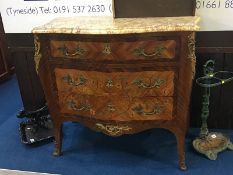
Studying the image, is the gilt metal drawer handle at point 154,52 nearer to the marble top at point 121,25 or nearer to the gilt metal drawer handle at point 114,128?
the marble top at point 121,25

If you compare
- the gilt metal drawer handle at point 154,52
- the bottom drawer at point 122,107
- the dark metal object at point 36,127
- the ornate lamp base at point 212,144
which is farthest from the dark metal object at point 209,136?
the dark metal object at point 36,127

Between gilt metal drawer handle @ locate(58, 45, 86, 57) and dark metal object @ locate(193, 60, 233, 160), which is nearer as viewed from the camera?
gilt metal drawer handle @ locate(58, 45, 86, 57)

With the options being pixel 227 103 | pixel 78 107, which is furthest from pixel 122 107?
pixel 227 103

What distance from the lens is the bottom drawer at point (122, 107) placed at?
1923 millimetres

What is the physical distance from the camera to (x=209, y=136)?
228 centimetres

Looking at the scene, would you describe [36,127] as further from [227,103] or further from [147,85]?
[227,103]

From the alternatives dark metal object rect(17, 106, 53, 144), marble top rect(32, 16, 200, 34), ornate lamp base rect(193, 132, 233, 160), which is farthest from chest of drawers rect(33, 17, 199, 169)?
dark metal object rect(17, 106, 53, 144)

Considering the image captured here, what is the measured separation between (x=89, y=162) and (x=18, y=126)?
34.1 inches

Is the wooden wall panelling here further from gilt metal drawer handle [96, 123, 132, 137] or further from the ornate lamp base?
gilt metal drawer handle [96, 123, 132, 137]

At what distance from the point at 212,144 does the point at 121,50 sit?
103cm

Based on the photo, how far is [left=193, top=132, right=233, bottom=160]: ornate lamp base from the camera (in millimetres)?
2201

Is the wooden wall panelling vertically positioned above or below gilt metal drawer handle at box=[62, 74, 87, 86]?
below

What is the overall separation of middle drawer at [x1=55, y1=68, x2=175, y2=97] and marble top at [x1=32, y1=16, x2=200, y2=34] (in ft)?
0.87

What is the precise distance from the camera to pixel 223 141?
7.43ft
